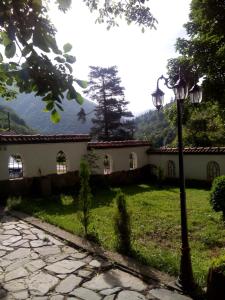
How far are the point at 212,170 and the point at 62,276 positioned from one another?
13097 millimetres

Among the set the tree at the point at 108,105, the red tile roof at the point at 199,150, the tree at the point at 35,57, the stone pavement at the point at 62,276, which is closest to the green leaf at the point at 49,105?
the tree at the point at 35,57

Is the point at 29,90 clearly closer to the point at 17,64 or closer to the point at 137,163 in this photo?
Answer: the point at 17,64

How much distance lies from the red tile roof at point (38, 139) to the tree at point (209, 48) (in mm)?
6730

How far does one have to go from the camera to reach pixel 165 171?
1962cm

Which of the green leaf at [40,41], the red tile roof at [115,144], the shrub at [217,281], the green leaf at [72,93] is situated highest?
the green leaf at [40,41]

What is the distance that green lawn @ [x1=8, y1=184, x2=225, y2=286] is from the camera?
6848 millimetres

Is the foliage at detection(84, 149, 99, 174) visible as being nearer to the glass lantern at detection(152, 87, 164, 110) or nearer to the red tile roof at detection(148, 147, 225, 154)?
the red tile roof at detection(148, 147, 225, 154)

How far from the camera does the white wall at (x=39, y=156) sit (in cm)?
1398

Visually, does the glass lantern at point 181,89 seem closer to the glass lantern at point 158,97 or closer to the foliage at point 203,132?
the glass lantern at point 158,97

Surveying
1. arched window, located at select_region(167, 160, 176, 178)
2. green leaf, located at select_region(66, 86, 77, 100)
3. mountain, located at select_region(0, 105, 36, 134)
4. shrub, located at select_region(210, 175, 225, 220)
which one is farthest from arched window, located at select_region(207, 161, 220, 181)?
mountain, located at select_region(0, 105, 36, 134)

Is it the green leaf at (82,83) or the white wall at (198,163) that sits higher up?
the green leaf at (82,83)

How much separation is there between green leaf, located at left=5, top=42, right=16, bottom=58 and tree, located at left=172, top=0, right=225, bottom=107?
11923mm

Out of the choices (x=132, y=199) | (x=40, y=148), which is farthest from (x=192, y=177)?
(x=40, y=148)

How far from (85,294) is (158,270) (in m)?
1.55
